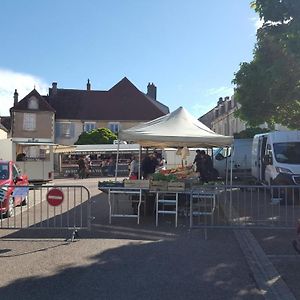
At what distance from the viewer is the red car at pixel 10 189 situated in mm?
10469

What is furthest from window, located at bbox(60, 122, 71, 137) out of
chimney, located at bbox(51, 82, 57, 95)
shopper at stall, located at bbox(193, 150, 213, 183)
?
shopper at stall, located at bbox(193, 150, 213, 183)

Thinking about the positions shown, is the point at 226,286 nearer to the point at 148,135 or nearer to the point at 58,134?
the point at 148,135

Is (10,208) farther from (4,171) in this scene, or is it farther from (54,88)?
(54,88)

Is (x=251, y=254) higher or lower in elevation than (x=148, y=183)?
lower

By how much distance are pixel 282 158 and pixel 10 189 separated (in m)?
8.93

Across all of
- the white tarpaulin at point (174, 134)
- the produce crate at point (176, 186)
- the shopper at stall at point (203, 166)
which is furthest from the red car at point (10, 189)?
the shopper at stall at point (203, 166)

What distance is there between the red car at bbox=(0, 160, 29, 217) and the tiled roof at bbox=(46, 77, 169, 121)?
166 feet

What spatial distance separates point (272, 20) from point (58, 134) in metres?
51.9

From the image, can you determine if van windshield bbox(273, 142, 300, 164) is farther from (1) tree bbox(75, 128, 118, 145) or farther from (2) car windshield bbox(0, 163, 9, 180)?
(1) tree bbox(75, 128, 118, 145)

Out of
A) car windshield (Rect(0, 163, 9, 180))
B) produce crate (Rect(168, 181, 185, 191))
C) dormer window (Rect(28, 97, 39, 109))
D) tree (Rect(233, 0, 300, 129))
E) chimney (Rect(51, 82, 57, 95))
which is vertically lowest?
produce crate (Rect(168, 181, 185, 191))

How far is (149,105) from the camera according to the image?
6731 cm

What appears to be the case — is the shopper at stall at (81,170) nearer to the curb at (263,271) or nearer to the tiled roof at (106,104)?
the curb at (263,271)

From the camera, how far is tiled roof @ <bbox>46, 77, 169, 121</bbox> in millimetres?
65750

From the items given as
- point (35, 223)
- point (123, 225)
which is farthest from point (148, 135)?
point (35, 223)
